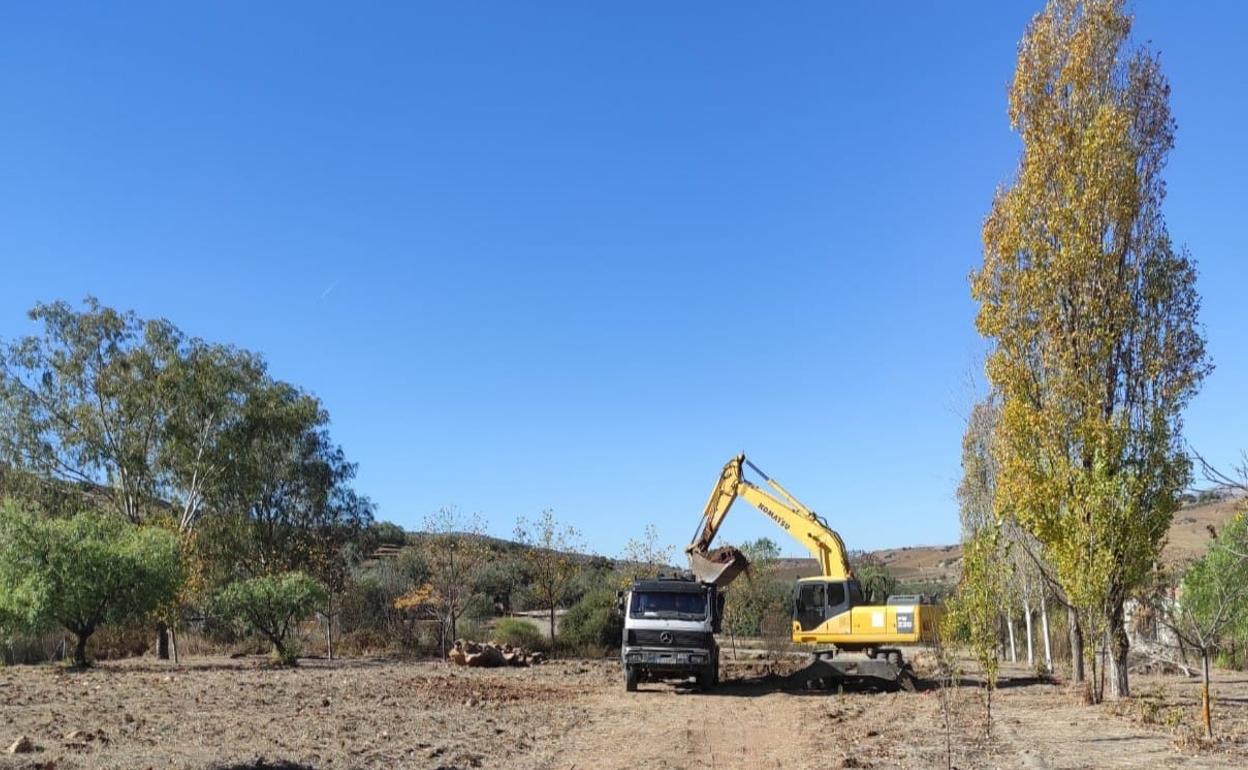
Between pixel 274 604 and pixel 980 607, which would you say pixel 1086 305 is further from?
pixel 274 604

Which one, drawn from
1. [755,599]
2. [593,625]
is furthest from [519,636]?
[755,599]

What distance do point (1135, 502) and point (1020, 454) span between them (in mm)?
2189

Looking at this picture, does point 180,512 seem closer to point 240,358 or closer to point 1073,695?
point 240,358

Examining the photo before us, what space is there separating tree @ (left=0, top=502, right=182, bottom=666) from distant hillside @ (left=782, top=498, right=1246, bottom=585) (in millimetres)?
30512

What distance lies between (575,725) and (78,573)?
17.4 metres

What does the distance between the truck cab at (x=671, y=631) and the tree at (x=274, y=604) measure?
13686 millimetres

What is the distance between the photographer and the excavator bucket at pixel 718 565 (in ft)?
78.4

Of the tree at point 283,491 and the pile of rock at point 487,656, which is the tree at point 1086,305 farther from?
the tree at point 283,491

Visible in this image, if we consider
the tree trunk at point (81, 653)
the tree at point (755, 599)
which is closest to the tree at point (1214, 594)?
the tree at point (755, 599)

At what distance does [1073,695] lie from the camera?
20.0 metres

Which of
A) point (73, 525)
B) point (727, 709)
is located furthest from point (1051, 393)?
point (73, 525)

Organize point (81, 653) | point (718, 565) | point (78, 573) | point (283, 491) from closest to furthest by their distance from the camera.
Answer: point (718, 565) < point (78, 573) < point (81, 653) < point (283, 491)

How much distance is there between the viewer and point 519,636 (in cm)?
3872

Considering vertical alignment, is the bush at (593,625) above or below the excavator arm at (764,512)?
below
